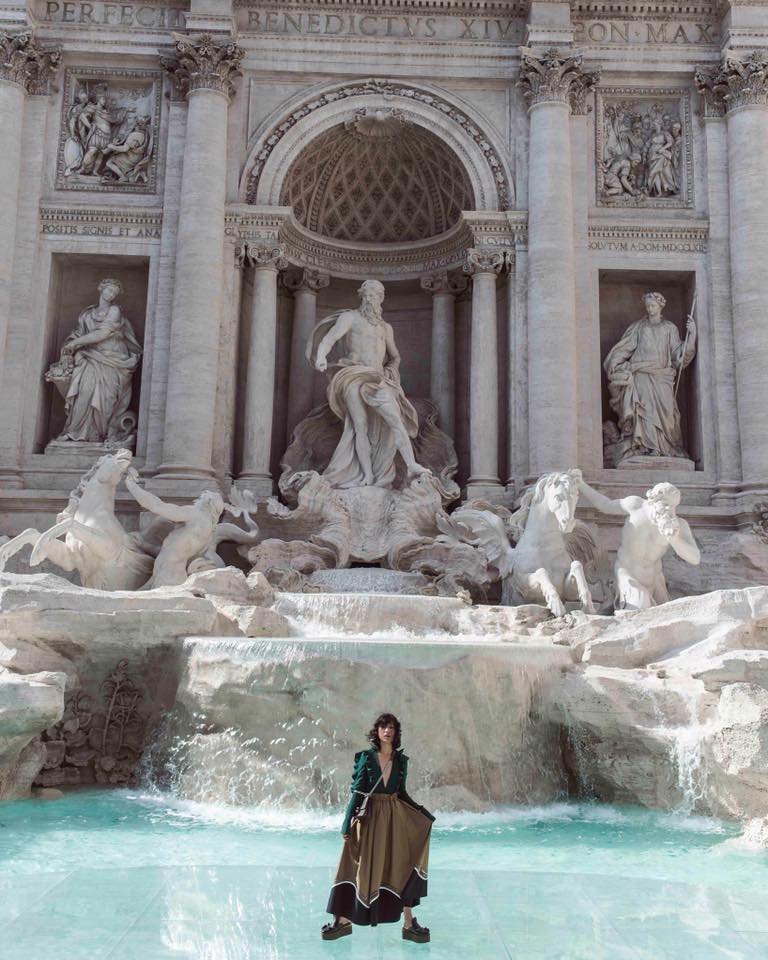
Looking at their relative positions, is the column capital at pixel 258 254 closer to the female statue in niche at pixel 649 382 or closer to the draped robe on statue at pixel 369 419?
the draped robe on statue at pixel 369 419

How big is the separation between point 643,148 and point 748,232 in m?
2.57

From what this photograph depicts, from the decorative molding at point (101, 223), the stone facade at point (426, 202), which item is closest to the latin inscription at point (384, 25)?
the stone facade at point (426, 202)

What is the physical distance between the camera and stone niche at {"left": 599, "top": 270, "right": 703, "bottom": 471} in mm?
17375

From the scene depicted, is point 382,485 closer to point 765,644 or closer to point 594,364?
point 594,364

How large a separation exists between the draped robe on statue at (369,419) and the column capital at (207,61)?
5242 millimetres

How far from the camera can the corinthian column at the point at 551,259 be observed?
16.1 m

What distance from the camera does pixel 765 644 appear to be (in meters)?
10.6

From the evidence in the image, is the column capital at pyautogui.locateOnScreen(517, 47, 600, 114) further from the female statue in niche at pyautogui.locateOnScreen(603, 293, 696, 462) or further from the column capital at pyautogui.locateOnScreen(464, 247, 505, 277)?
the female statue in niche at pyautogui.locateOnScreen(603, 293, 696, 462)

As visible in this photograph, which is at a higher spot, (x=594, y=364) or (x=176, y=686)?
(x=594, y=364)

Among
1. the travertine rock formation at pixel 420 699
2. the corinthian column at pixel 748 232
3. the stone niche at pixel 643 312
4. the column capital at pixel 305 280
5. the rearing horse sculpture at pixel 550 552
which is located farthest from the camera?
the column capital at pixel 305 280

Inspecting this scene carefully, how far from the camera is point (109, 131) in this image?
1778 cm

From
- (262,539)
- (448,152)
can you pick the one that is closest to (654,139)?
(448,152)

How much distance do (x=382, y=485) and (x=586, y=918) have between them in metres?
10.4

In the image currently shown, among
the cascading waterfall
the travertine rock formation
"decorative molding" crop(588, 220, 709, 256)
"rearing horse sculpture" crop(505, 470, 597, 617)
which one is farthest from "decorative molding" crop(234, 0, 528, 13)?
the cascading waterfall
